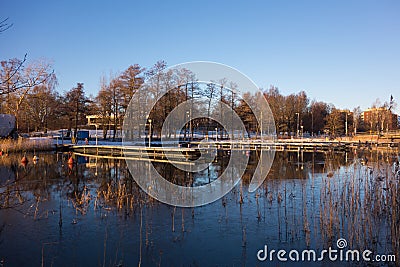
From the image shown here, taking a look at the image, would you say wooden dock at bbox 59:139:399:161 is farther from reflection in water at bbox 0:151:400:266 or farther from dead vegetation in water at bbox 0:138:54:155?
reflection in water at bbox 0:151:400:266

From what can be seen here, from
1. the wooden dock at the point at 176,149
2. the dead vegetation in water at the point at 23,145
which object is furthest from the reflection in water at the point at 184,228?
the dead vegetation in water at the point at 23,145

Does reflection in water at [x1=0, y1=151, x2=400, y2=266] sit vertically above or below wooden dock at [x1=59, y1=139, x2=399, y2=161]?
below

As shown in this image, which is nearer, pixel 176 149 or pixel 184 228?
pixel 184 228

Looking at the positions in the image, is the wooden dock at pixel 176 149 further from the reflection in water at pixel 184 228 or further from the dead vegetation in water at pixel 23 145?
the reflection in water at pixel 184 228

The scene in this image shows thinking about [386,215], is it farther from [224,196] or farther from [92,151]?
[92,151]

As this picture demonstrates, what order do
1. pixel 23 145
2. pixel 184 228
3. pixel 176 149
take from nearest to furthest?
pixel 184 228, pixel 176 149, pixel 23 145

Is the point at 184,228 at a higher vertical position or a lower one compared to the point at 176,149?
lower

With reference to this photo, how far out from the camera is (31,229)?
6621mm

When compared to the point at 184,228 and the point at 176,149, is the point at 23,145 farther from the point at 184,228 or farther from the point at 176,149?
the point at 184,228

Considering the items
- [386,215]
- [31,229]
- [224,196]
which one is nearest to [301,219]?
[386,215]

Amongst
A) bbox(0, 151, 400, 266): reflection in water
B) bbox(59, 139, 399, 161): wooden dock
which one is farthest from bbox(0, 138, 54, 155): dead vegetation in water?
bbox(0, 151, 400, 266): reflection in water

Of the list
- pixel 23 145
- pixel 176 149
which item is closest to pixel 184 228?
pixel 176 149

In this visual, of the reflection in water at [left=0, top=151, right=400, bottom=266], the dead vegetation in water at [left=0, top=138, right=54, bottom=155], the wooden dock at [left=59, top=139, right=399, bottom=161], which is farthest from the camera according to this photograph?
the dead vegetation in water at [left=0, top=138, right=54, bottom=155]

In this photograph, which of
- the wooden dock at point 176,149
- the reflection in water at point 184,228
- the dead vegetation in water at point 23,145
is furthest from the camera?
the dead vegetation in water at point 23,145
